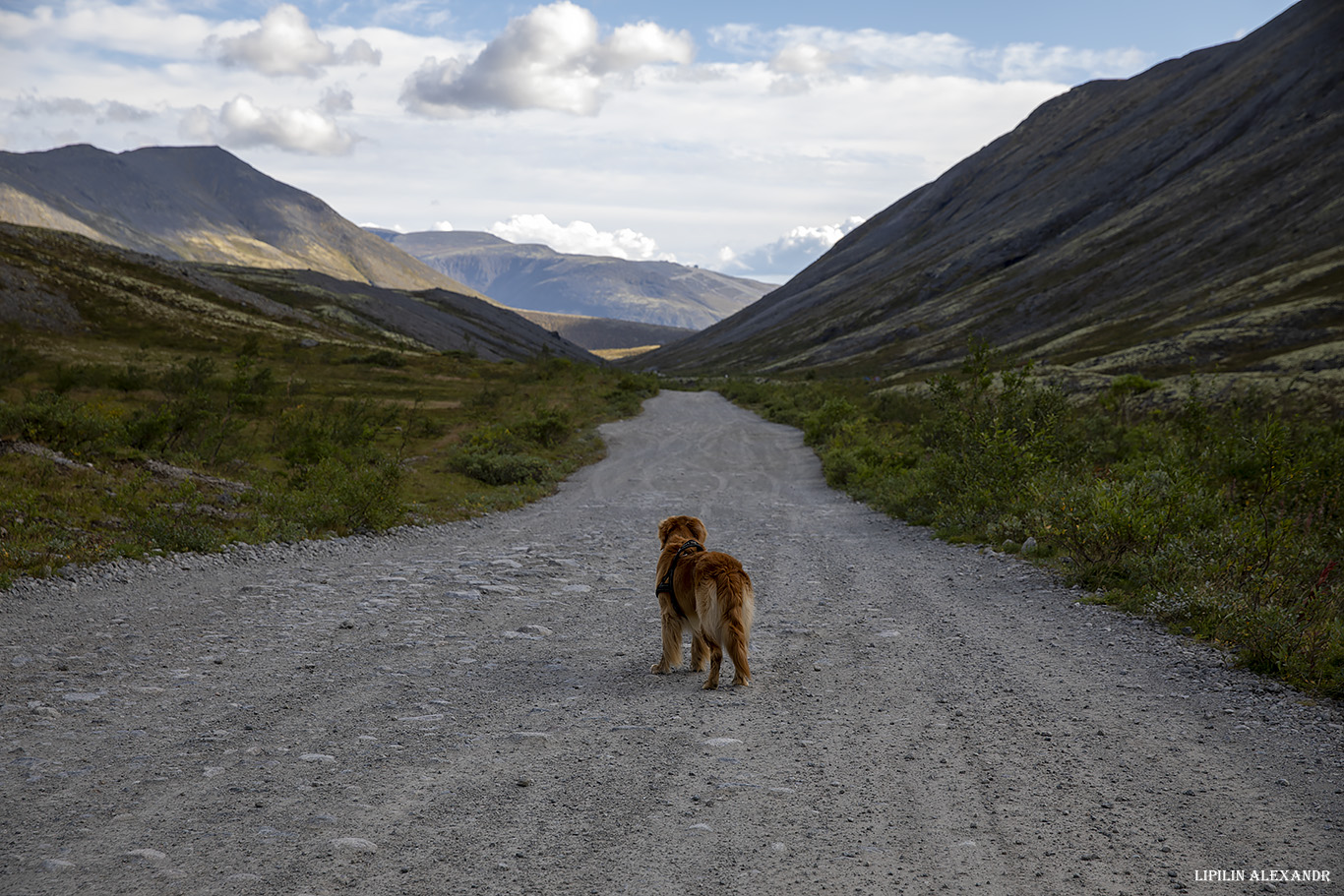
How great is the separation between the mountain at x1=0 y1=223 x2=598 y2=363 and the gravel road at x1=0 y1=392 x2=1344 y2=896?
54.7m

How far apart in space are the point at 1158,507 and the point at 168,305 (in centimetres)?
7222

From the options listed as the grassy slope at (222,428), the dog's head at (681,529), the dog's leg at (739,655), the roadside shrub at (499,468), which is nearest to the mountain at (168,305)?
the grassy slope at (222,428)

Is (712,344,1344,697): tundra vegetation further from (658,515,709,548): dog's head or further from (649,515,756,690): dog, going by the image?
(658,515,709,548): dog's head

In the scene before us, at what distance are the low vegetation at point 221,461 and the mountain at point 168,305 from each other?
1536 centimetres

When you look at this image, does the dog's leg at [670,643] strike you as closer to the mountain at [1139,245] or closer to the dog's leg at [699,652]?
the dog's leg at [699,652]

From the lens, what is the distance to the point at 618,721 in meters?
5.43

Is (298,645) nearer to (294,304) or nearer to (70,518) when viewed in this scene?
(70,518)

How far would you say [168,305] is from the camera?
62.9 meters

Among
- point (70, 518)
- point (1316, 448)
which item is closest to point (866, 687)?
point (70, 518)

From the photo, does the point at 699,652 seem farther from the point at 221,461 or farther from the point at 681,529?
the point at 221,461

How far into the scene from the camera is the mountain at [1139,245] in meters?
59.9

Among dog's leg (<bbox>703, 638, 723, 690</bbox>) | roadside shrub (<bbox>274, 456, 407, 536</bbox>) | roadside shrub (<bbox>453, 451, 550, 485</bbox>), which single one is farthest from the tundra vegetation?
roadside shrub (<bbox>274, 456, 407, 536</bbox>)

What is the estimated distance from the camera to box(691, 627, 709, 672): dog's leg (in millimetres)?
6402

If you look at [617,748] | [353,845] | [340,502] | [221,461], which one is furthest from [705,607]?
[221,461]
